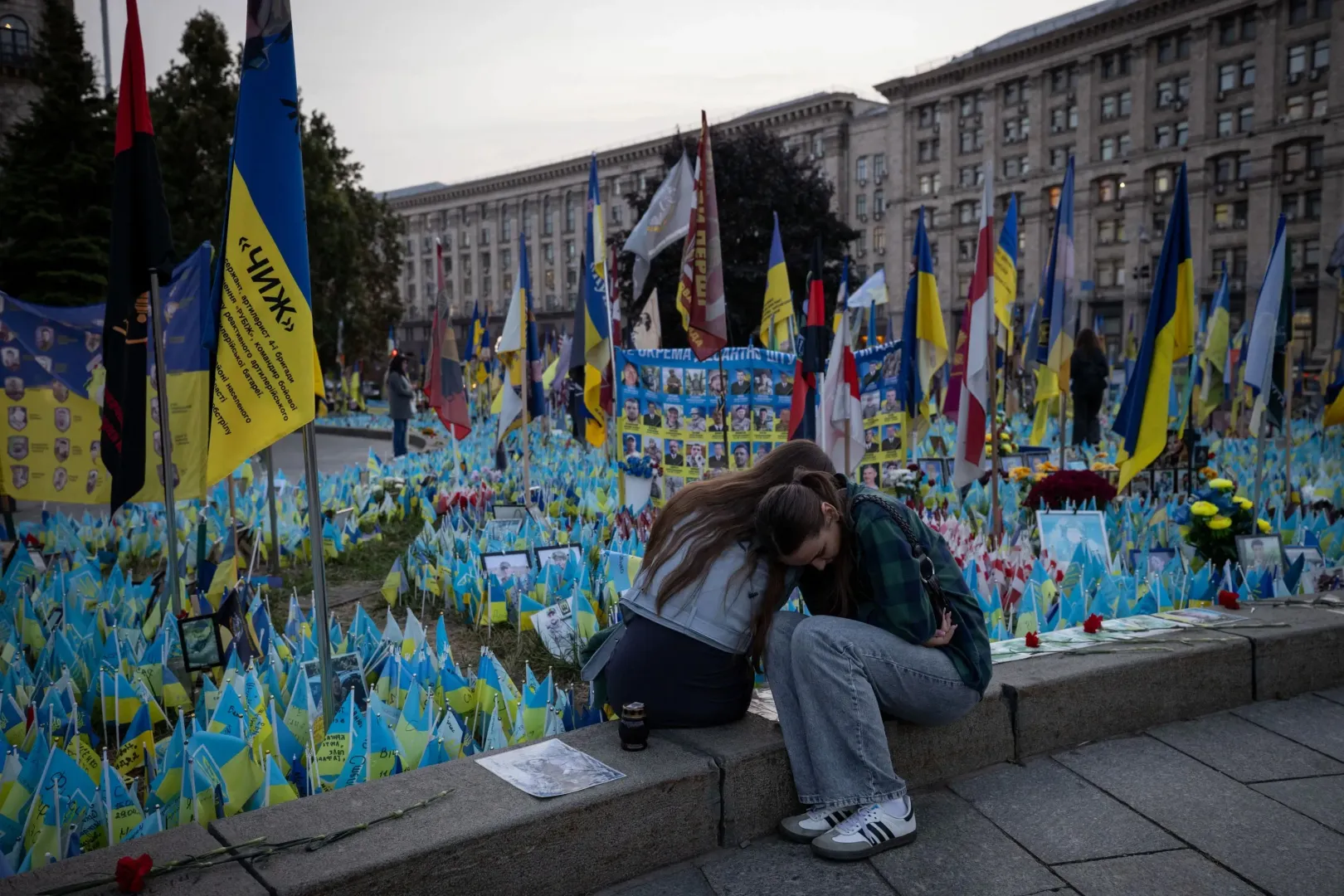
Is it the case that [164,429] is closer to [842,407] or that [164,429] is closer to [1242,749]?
[1242,749]

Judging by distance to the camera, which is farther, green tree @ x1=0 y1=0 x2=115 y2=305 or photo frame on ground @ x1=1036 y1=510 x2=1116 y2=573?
green tree @ x1=0 y1=0 x2=115 y2=305

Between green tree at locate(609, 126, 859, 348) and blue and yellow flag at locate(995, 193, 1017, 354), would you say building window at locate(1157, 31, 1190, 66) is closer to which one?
green tree at locate(609, 126, 859, 348)

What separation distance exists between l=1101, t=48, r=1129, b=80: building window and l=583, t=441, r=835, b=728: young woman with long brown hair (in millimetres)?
64491

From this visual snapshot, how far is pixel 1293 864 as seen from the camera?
272 cm

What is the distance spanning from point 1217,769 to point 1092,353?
9285 mm

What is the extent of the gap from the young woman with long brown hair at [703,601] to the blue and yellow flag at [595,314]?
622 centimetres

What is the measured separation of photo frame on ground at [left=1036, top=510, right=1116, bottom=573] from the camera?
6.00m

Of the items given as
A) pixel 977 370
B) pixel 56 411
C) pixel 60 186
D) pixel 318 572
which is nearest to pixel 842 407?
pixel 977 370

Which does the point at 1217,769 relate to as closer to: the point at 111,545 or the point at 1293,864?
the point at 1293,864

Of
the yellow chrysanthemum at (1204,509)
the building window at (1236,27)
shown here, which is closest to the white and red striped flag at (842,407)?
the yellow chrysanthemum at (1204,509)

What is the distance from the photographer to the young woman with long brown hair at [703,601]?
2938 mm

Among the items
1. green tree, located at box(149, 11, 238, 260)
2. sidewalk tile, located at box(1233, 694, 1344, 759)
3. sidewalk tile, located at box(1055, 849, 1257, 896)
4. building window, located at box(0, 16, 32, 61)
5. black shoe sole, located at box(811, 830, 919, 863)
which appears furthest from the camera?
building window, located at box(0, 16, 32, 61)

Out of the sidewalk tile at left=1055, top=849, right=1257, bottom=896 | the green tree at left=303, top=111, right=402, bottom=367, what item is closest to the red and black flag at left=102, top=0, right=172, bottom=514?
the sidewalk tile at left=1055, top=849, right=1257, bottom=896

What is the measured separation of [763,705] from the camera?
3387 mm
